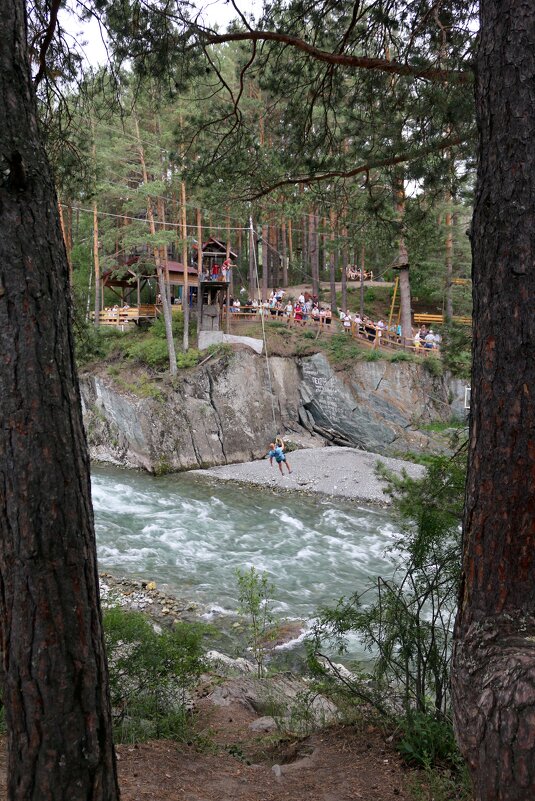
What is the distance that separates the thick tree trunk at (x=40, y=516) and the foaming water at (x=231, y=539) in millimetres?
7548

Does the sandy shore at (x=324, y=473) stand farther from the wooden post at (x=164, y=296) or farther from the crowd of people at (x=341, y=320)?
the crowd of people at (x=341, y=320)

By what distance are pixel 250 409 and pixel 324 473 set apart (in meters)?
4.15

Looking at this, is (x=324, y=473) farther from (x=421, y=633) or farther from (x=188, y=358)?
(x=421, y=633)

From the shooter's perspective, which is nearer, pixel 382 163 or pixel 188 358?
pixel 382 163

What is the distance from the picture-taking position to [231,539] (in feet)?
45.2

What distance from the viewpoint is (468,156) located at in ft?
19.7

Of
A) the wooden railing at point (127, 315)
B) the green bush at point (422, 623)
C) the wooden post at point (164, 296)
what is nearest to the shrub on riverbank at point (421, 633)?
the green bush at point (422, 623)

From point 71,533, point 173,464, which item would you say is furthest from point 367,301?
point 71,533

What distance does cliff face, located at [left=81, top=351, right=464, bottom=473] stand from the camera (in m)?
20.3

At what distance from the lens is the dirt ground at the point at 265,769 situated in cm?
381

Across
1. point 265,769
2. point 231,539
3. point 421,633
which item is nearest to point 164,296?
point 231,539

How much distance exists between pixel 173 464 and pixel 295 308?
30.5 feet

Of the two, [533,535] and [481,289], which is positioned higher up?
[481,289]

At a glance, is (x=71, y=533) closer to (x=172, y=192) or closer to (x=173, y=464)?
(x=173, y=464)
